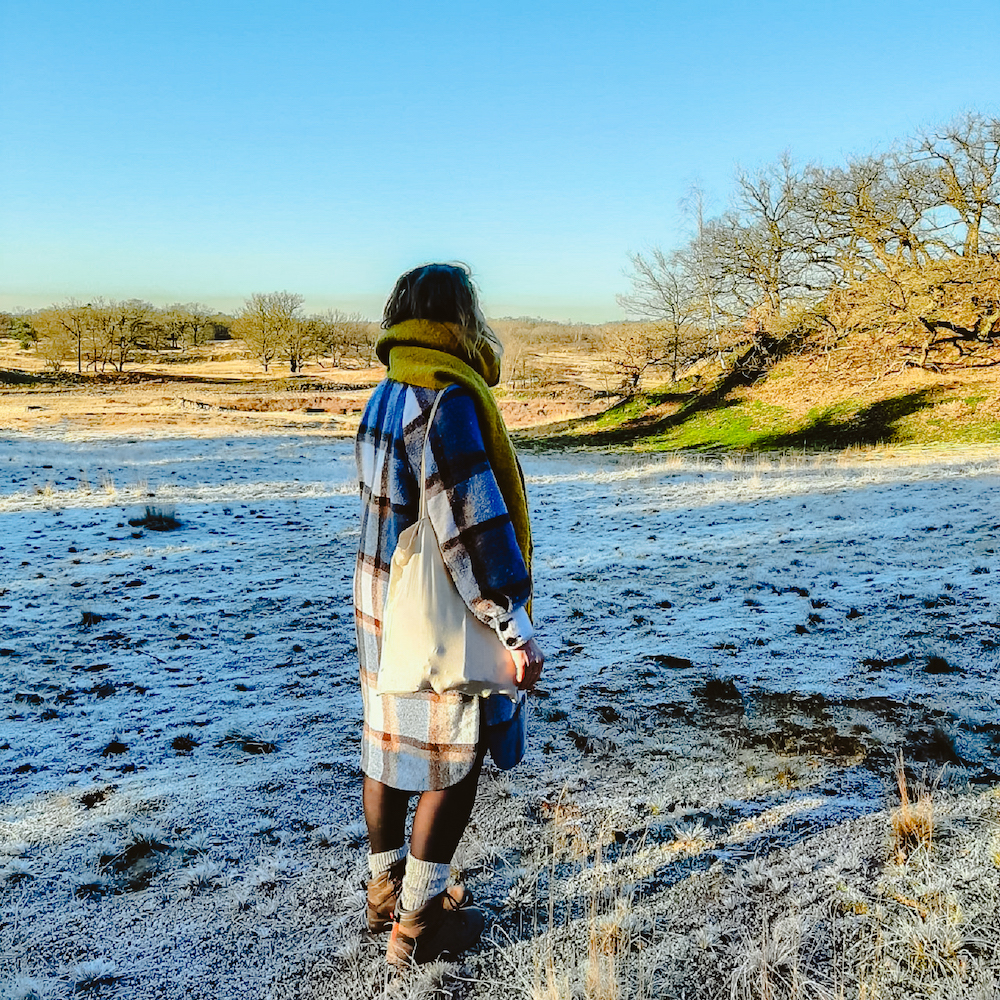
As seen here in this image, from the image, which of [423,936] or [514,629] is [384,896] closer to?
[423,936]

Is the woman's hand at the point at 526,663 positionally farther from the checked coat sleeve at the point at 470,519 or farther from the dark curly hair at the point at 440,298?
the dark curly hair at the point at 440,298

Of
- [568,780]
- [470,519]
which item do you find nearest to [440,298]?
[470,519]

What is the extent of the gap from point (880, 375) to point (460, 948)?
66.7 ft

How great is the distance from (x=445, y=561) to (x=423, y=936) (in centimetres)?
118

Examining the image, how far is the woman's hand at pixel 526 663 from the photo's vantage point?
197 cm

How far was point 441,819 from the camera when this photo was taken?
2100 millimetres

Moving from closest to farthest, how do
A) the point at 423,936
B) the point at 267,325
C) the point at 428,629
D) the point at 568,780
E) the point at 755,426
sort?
1. the point at 428,629
2. the point at 423,936
3. the point at 568,780
4. the point at 755,426
5. the point at 267,325

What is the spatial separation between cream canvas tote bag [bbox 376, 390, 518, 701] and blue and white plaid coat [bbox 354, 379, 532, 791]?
0.04m

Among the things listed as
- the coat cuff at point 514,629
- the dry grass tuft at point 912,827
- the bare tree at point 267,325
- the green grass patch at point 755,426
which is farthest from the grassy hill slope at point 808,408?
the bare tree at point 267,325

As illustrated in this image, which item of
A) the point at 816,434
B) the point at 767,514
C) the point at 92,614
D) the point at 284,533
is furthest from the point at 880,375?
the point at 92,614

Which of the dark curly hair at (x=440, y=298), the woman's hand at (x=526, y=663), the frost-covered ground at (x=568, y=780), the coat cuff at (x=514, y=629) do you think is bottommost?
the frost-covered ground at (x=568, y=780)

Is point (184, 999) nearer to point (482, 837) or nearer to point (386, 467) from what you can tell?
point (482, 837)

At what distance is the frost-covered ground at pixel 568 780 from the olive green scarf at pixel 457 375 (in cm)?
136

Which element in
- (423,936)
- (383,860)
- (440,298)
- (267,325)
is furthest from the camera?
(267,325)
